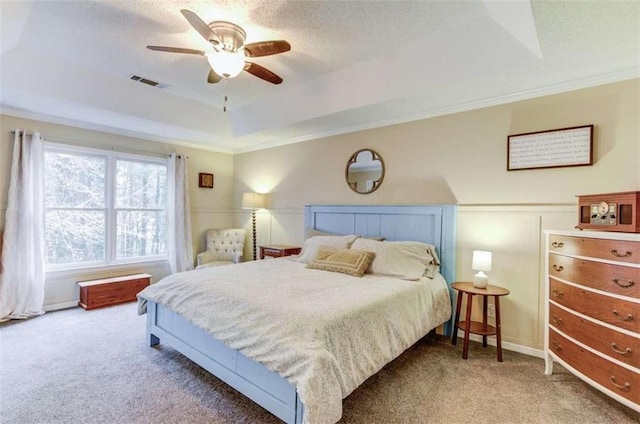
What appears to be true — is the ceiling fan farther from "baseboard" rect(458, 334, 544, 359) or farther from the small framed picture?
the small framed picture

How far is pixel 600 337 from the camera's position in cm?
192

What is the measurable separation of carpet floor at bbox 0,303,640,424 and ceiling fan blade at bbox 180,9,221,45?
2388 millimetres

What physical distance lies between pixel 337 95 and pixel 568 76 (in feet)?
6.70

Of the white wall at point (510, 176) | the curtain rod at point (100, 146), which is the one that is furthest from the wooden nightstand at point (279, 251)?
the curtain rod at point (100, 146)

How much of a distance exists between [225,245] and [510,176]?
4203 millimetres

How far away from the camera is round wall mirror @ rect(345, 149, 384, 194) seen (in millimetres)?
3775

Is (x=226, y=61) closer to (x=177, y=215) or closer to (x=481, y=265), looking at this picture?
(x=481, y=265)

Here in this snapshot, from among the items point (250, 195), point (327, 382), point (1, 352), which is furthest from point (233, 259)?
point (327, 382)

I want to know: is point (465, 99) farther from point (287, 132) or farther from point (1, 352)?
point (1, 352)

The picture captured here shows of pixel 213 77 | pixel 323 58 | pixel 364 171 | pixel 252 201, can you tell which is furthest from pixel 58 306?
pixel 323 58

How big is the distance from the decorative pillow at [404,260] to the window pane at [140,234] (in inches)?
138

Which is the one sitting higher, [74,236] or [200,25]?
[200,25]

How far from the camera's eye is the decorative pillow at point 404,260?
2.85 metres

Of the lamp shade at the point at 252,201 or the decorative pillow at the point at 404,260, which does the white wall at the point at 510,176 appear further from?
the lamp shade at the point at 252,201
